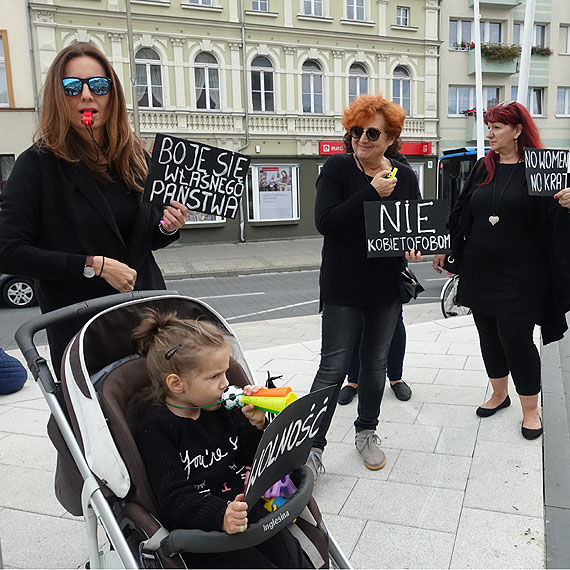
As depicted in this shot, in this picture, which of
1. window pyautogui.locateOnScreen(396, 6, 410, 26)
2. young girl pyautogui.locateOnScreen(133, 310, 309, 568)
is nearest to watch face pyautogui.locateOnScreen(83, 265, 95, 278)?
young girl pyautogui.locateOnScreen(133, 310, 309, 568)

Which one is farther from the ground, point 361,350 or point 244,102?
point 244,102

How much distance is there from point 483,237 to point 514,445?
4.31 ft

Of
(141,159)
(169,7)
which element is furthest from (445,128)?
(141,159)

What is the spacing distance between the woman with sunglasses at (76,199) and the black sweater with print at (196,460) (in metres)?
0.61

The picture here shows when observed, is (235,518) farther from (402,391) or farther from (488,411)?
(402,391)

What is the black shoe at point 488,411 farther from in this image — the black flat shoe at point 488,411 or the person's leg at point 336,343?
the person's leg at point 336,343

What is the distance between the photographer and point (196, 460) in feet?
6.14

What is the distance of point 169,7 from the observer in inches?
701

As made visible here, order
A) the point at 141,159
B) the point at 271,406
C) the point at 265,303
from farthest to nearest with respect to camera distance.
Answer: the point at 265,303 → the point at 141,159 → the point at 271,406

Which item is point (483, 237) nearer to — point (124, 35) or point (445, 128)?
point (124, 35)

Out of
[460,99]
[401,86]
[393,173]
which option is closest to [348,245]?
[393,173]

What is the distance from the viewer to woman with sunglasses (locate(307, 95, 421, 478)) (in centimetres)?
290

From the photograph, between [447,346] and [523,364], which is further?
[447,346]

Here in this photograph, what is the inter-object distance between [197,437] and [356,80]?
67.4ft
